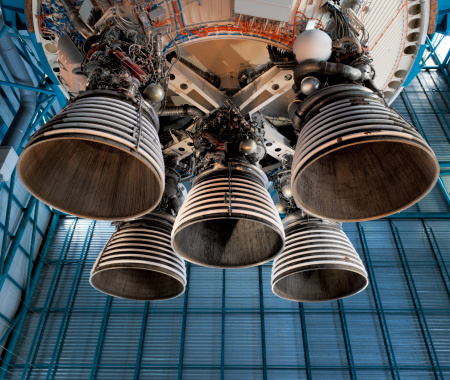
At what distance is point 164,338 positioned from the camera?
40.6 ft

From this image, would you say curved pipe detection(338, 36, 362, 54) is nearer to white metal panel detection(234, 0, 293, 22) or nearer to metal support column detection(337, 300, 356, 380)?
white metal panel detection(234, 0, 293, 22)

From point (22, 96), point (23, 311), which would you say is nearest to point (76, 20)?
point (22, 96)

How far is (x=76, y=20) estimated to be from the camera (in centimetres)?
396

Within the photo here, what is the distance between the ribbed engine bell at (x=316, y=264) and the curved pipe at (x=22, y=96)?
1035cm

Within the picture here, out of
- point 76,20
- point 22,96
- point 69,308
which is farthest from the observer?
point 22,96

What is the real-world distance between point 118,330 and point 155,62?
432 inches

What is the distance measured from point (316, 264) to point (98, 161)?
2271 millimetres

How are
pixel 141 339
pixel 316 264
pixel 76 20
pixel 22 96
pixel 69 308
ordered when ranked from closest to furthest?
pixel 316 264
pixel 76 20
pixel 141 339
pixel 69 308
pixel 22 96

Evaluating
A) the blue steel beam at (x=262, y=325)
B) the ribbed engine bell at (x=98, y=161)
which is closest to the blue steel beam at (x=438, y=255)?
the blue steel beam at (x=262, y=325)

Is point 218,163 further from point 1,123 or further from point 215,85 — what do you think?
point 1,123

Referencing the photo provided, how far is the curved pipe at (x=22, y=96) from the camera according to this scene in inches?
472

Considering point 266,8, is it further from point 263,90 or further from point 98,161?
point 98,161

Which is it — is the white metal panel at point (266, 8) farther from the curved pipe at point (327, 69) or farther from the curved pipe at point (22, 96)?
the curved pipe at point (22, 96)

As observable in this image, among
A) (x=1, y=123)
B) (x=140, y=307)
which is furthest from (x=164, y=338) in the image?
(x=1, y=123)
